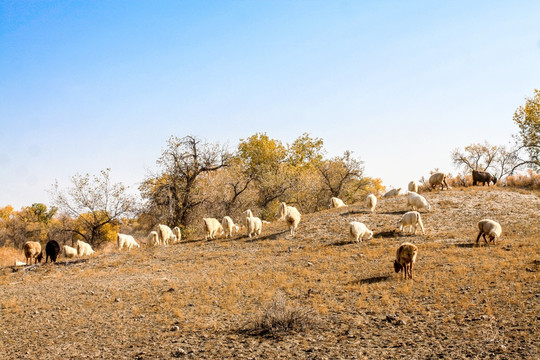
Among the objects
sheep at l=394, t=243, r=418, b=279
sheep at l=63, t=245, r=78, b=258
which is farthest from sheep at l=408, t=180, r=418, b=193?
sheep at l=63, t=245, r=78, b=258

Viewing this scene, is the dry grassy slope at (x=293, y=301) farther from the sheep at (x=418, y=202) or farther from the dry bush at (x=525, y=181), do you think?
the dry bush at (x=525, y=181)

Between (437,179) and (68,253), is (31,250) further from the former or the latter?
(437,179)

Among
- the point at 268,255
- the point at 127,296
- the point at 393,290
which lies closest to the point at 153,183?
the point at 268,255

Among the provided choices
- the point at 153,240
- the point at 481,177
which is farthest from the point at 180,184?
the point at 481,177

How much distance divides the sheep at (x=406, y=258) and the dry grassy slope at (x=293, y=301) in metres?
0.43

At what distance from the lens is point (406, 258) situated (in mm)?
12516

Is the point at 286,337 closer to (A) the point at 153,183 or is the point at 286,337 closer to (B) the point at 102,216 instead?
(A) the point at 153,183

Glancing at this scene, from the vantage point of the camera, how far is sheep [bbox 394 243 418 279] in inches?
490

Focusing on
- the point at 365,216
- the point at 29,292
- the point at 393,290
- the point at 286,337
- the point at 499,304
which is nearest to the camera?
the point at 286,337

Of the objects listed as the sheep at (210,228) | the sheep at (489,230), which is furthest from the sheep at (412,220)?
the sheep at (210,228)

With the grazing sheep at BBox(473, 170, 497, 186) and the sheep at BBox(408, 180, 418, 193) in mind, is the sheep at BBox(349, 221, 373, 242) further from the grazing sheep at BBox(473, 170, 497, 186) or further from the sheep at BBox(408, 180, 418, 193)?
the grazing sheep at BBox(473, 170, 497, 186)

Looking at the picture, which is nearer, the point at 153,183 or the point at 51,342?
the point at 51,342

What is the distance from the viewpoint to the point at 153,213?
30047 mm

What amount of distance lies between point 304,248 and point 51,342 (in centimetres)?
1186
